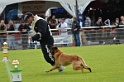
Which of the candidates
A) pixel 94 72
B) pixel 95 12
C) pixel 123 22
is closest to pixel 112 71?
pixel 94 72

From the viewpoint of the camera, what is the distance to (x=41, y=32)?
13.9m

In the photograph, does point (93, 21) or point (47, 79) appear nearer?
point (47, 79)

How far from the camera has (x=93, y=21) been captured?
33.4 meters

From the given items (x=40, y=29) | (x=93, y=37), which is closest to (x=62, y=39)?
(x=93, y=37)

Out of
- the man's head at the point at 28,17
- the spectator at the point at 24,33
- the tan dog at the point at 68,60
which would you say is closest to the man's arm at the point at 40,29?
the man's head at the point at 28,17

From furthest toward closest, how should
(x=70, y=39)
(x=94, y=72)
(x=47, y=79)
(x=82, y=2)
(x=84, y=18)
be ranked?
(x=84, y=18)
(x=82, y=2)
(x=70, y=39)
(x=94, y=72)
(x=47, y=79)

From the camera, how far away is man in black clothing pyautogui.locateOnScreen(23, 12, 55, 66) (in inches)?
547

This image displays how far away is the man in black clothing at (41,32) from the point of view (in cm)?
1390

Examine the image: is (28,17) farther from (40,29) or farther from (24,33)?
(24,33)

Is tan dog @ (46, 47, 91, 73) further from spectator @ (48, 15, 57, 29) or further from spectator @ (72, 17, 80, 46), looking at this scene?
spectator @ (48, 15, 57, 29)

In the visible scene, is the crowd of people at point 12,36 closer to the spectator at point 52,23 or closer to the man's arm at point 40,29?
the spectator at point 52,23

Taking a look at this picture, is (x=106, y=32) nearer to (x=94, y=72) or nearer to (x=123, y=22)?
(x=123, y=22)

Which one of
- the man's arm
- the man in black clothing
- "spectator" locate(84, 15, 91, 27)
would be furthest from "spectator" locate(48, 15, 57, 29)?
the man's arm

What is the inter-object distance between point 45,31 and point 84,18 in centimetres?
2016
